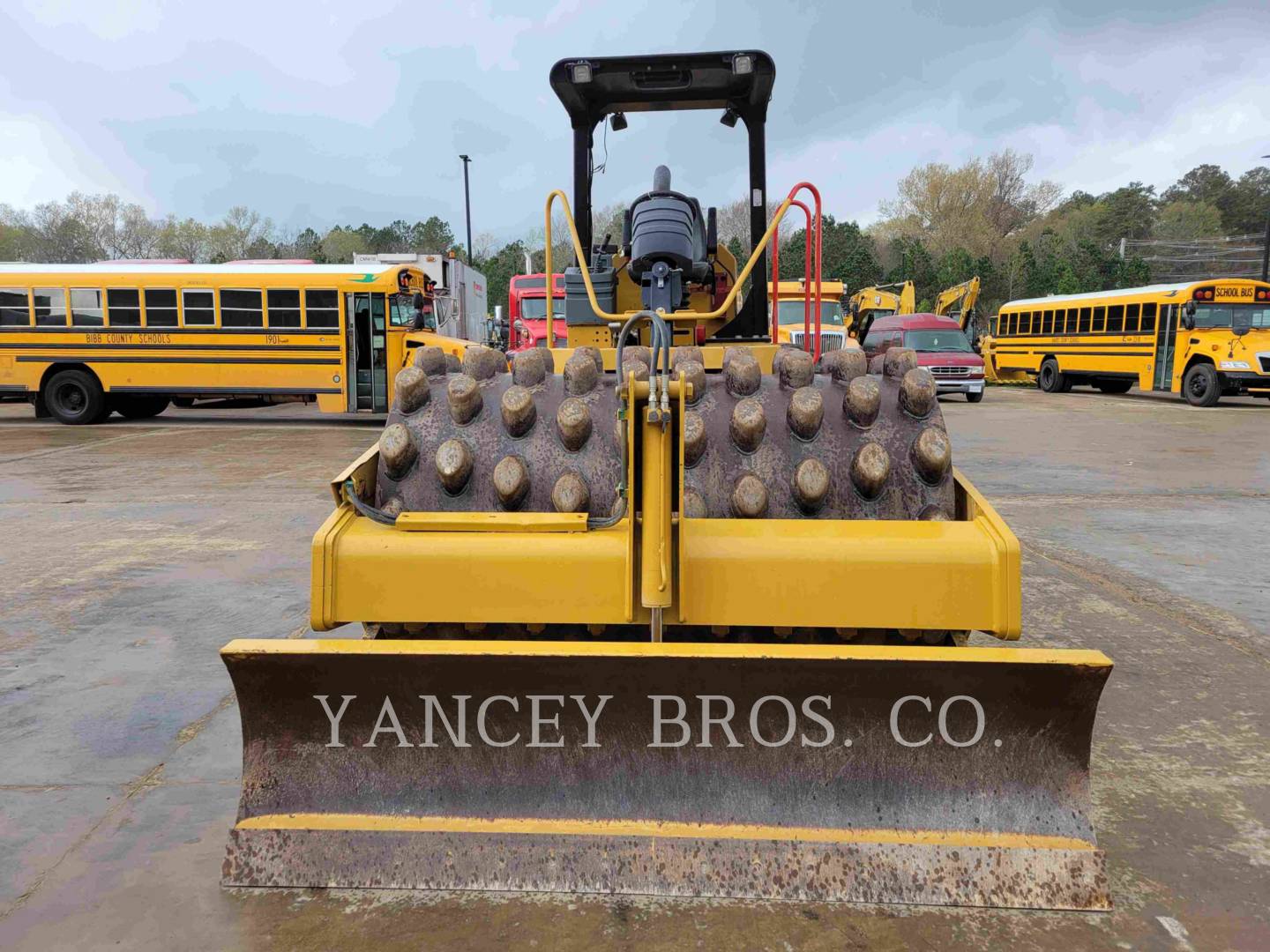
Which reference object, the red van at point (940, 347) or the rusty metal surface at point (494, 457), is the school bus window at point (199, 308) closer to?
the red van at point (940, 347)

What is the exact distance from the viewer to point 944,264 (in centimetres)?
5078

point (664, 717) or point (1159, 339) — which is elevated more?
point (1159, 339)

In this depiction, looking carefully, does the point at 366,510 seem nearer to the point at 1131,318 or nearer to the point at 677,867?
the point at 677,867

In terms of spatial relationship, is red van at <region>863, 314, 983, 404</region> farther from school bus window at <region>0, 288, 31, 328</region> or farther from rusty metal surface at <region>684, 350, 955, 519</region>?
rusty metal surface at <region>684, 350, 955, 519</region>

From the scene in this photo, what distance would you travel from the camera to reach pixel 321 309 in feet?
55.3

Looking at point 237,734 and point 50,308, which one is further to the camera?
A: point 50,308

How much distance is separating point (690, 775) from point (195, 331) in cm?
1668

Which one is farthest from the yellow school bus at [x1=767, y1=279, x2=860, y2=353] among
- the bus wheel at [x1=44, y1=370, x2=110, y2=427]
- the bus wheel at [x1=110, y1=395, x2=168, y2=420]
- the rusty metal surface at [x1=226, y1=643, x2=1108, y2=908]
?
the rusty metal surface at [x1=226, y1=643, x2=1108, y2=908]

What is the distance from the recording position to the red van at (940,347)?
72.2 feet

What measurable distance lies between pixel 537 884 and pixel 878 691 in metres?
1.00

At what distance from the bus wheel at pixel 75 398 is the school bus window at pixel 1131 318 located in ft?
72.9

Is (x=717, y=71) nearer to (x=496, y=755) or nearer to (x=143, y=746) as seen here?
(x=496, y=755)

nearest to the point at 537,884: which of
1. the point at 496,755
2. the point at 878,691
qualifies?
the point at 496,755

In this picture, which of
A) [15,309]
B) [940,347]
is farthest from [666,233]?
[940,347]
